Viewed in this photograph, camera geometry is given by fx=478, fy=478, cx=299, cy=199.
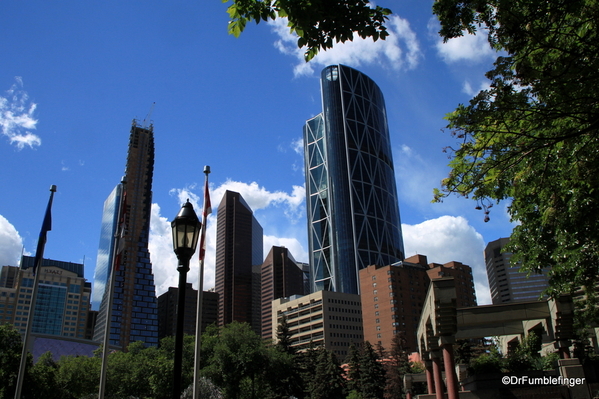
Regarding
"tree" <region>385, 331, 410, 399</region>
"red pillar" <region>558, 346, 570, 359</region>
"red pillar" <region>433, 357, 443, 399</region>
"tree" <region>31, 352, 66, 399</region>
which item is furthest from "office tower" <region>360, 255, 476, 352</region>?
"red pillar" <region>433, 357, 443, 399</region>

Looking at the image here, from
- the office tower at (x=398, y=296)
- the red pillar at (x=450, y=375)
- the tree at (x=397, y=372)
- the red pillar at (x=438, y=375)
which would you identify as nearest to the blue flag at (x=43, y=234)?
the red pillar at (x=438, y=375)

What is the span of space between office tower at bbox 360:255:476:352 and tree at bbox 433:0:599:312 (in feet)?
460

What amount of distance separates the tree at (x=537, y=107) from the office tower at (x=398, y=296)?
5519 inches

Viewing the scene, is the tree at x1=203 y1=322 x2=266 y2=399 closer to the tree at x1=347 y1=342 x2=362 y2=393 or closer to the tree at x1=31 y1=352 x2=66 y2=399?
the tree at x1=347 y1=342 x2=362 y2=393

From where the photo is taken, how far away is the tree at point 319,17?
7.95 m

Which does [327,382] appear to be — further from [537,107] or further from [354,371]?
[537,107]

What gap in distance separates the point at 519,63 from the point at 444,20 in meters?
1.68

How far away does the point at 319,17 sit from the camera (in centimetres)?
806

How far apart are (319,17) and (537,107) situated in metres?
4.44

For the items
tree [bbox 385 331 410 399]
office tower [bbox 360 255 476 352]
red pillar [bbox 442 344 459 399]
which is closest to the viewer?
red pillar [bbox 442 344 459 399]

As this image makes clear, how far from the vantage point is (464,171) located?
34.7ft

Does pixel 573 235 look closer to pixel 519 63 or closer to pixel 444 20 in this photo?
pixel 519 63

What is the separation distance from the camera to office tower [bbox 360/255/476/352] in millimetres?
150125

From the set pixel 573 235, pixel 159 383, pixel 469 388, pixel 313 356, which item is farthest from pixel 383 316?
pixel 573 235
